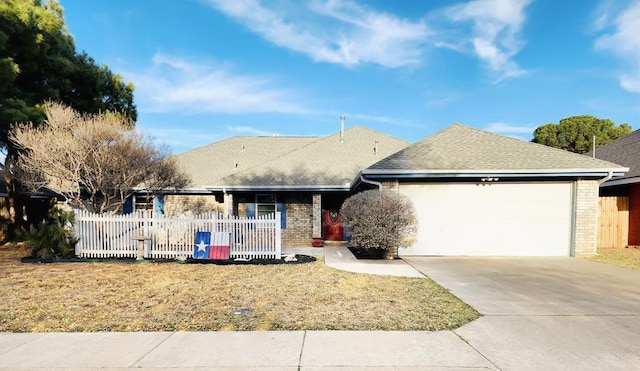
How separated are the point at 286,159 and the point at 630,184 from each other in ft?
47.2

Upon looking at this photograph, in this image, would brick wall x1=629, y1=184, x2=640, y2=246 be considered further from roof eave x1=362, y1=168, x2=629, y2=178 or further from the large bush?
the large bush

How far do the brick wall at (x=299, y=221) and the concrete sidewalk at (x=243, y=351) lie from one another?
385 inches

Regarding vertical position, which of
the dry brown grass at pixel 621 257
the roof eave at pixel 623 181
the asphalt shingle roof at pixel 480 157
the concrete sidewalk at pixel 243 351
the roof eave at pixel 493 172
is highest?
the asphalt shingle roof at pixel 480 157

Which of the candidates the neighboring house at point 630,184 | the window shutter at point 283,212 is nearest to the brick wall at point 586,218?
the neighboring house at point 630,184

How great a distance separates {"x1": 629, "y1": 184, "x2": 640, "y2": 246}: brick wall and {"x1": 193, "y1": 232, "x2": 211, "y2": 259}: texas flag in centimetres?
1592

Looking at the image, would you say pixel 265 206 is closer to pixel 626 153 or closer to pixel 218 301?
pixel 218 301

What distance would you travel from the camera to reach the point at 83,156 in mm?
10320

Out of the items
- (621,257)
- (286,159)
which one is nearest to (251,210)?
(286,159)

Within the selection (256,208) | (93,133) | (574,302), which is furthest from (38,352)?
(256,208)

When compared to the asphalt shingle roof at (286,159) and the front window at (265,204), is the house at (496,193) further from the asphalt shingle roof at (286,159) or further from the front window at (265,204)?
the front window at (265,204)

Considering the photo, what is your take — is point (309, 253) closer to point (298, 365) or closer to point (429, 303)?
point (429, 303)

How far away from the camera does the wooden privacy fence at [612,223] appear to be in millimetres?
12781

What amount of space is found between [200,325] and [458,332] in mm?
3489

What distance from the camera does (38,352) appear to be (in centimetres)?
374
